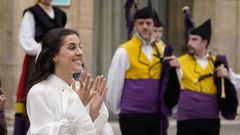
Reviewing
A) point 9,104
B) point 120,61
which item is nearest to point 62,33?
point 120,61

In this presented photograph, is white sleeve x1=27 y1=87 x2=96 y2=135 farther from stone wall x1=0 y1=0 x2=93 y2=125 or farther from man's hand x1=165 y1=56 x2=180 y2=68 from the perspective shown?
stone wall x1=0 y1=0 x2=93 y2=125

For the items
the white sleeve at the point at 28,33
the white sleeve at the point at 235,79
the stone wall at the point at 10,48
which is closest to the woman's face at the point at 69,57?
the white sleeve at the point at 28,33

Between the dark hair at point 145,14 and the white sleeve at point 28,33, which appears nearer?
the white sleeve at point 28,33

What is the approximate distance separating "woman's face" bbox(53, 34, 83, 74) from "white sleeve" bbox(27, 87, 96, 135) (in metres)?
0.23

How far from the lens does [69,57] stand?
15.2 feet

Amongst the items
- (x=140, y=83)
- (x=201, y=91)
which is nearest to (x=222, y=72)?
(x=201, y=91)

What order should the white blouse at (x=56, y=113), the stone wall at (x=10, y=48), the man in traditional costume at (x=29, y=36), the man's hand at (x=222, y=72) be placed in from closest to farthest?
the white blouse at (x=56, y=113)
the man's hand at (x=222, y=72)
the man in traditional costume at (x=29, y=36)
the stone wall at (x=10, y=48)

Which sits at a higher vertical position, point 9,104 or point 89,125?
point 89,125

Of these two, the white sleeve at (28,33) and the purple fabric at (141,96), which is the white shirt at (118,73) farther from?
the white sleeve at (28,33)

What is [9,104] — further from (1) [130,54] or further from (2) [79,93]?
(2) [79,93]

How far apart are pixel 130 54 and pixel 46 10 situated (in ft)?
3.17

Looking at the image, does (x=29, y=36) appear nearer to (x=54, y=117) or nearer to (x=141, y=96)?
(x=141, y=96)

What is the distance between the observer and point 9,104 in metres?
12.0

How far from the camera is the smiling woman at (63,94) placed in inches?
177
